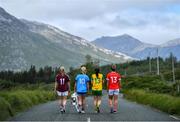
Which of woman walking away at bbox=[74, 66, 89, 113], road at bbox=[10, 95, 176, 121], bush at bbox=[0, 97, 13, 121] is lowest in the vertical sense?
road at bbox=[10, 95, 176, 121]

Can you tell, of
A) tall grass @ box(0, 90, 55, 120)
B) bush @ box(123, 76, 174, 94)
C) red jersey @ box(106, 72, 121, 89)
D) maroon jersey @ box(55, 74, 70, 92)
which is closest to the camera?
tall grass @ box(0, 90, 55, 120)

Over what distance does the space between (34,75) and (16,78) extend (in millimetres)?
12523

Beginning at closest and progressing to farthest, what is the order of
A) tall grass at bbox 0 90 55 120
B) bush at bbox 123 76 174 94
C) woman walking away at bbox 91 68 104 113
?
tall grass at bbox 0 90 55 120
woman walking away at bbox 91 68 104 113
bush at bbox 123 76 174 94

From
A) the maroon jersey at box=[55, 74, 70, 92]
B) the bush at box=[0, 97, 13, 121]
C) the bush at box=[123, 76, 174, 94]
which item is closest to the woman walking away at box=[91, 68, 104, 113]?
the maroon jersey at box=[55, 74, 70, 92]

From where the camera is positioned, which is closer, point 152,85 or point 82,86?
point 82,86

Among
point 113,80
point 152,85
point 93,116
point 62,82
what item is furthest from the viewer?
point 152,85

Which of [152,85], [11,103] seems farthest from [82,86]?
[152,85]

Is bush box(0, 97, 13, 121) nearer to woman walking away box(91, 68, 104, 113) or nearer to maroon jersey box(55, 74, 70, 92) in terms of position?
maroon jersey box(55, 74, 70, 92)

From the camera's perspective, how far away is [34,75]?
190 meters

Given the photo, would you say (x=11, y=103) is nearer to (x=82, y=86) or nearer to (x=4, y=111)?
(x=82, y=86)

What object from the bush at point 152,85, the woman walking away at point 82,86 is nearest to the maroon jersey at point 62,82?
the woman walking away at point 82,86

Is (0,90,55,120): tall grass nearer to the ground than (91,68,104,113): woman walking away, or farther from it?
nearer to the ground

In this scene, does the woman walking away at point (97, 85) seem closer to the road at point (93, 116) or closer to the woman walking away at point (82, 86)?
the woman walking away at point (82, 86)

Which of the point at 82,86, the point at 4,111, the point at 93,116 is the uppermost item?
the point at 82,86
